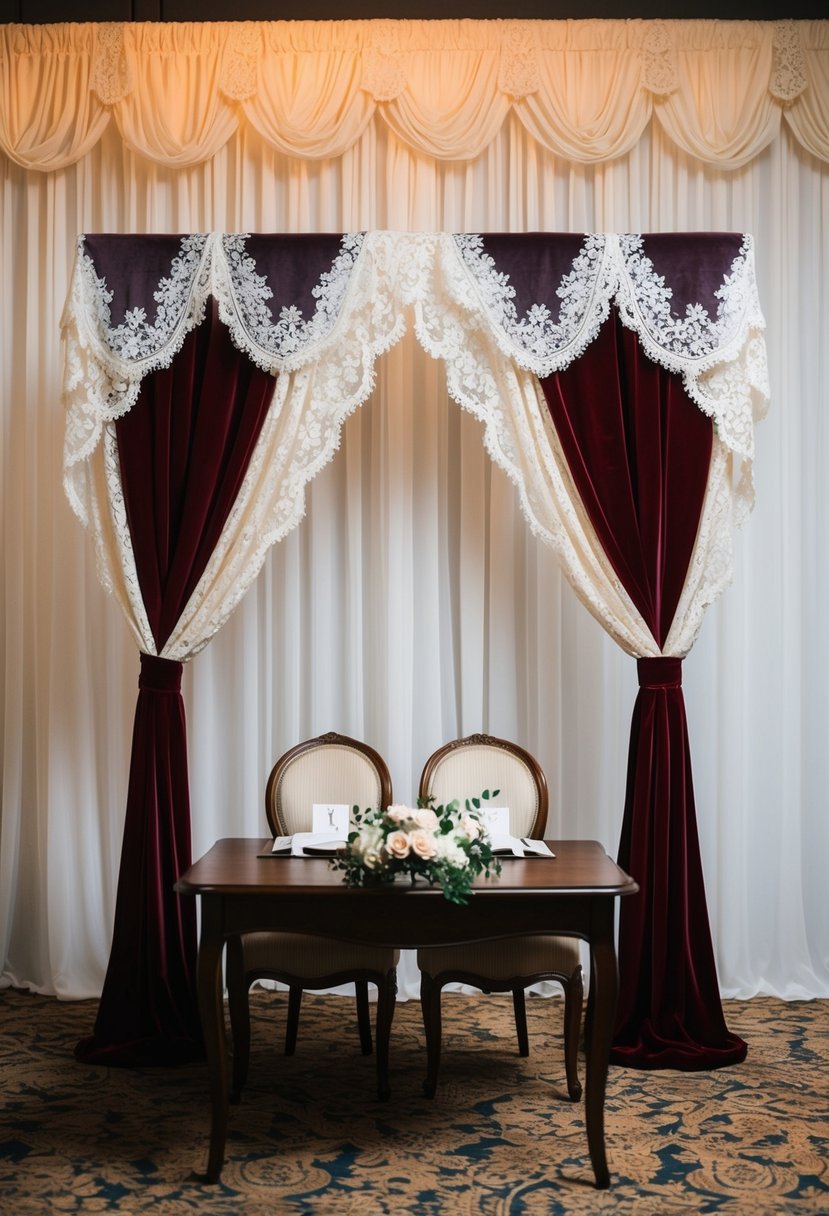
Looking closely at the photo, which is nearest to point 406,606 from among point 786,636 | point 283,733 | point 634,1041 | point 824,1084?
point 283,733

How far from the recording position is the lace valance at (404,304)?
12.7 ft

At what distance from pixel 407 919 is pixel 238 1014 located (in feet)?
2.69

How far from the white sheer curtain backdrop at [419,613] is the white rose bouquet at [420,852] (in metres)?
1.54

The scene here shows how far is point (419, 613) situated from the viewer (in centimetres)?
462

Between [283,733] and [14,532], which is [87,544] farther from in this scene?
[283,733]

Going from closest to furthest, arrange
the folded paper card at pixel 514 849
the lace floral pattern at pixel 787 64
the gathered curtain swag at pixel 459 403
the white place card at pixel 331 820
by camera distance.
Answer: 1. the folded paper card at pixel 514 849
2. the white place card at pixel 331 820
3. the gathered curtain swag at pixel 459 403
4. the lace floral pattern at pixel 787 64

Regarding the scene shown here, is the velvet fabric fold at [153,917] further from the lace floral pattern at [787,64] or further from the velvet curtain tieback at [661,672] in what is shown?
the lace floral pattern at [787,64]

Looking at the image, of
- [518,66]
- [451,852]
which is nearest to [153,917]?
[451,852]

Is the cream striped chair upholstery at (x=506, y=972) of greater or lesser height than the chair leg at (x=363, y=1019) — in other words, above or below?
above

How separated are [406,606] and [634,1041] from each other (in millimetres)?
1785

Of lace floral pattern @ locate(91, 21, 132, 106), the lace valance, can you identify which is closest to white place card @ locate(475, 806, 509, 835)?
the lace valance

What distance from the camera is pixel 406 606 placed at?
4582 millimetres

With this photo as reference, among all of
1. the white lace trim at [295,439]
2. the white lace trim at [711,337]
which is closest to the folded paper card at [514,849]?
the white lace trim at [295,439]

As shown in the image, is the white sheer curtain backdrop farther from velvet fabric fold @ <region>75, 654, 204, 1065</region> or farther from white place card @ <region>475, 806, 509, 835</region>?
white place card @ <region>475, 806, 509, 835</region>
